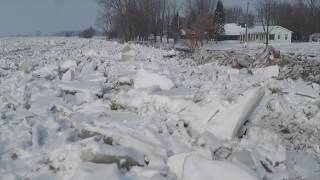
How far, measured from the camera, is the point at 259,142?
6.51m

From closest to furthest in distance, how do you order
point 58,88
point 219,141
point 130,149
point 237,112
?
point 130,149, point 219,141, point 237,112, point 58,88

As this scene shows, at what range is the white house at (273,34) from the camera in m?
76.1

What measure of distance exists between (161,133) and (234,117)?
1010 millimetres

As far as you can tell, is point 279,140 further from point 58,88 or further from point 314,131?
point 58,88

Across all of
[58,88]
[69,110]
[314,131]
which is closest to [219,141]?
[314,131]

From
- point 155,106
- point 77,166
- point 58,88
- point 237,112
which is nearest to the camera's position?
point 77,166

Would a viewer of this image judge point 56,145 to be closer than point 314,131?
Yes

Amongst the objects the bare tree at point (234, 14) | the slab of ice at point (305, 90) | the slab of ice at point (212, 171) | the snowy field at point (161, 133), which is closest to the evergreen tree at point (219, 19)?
the bare tree at point (234, 14)

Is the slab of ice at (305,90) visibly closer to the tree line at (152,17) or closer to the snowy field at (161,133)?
the snowy field at (161,133)

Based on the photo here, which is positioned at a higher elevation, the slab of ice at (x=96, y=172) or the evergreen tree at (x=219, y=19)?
the evergreen tree at (x=219, y=19)

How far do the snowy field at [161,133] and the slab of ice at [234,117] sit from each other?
13 millimetres

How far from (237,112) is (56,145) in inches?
97.0

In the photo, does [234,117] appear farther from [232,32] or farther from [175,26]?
[232,32]

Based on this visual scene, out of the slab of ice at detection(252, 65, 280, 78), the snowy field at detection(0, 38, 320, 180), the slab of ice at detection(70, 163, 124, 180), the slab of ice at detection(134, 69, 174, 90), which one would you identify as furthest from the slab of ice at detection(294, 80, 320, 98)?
the slab of ice at detection(70, 163, 124, 180)
